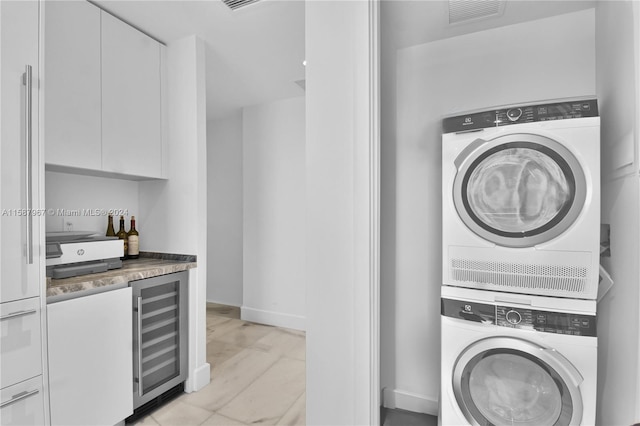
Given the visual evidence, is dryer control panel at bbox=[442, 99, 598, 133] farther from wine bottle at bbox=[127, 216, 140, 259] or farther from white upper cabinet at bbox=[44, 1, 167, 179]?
wine bottle at bbox=[127, 216, 140, 259]

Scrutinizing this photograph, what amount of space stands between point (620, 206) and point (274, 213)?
2.93 meters

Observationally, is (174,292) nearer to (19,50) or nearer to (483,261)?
(19,50)

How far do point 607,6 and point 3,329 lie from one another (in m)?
3.11

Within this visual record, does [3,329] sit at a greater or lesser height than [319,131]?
lesser

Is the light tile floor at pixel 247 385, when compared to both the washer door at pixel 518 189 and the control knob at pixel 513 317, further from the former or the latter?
the washer door at pixel 518 189

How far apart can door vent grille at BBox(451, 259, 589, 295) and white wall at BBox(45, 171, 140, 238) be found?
2.38 m

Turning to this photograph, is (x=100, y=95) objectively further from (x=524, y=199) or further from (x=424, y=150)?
(x=524, y=199)

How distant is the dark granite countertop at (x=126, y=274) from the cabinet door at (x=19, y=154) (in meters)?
0.14

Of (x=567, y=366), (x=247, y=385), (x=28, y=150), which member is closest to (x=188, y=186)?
(x=28, y=150)

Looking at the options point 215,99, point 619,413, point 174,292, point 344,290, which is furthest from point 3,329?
point 215,99

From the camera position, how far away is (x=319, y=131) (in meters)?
1.41

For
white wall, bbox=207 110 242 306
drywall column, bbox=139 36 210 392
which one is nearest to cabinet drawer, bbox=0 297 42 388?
drywall column, bbox=139 36 210 392

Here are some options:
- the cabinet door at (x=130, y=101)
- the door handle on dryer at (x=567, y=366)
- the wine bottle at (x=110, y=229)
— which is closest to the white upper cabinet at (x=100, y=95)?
the cabinet door at (x=130, y=101)

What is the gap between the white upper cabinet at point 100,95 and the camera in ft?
5.85
